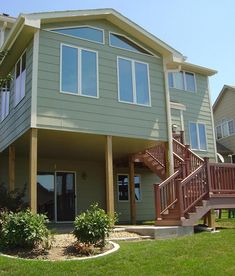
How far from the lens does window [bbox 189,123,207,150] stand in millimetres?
21812

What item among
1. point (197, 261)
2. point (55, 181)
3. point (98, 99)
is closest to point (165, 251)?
point (197, 261)

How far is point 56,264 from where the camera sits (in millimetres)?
7531

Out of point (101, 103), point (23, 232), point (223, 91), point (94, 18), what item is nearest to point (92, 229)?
point (23, 232)

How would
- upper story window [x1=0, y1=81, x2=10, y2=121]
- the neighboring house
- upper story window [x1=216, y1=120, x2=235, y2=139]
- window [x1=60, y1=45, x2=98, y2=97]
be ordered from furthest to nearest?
1. upper story window [x1=216, y1=120, x2=235, y2=139]
2. the neighboring house
3. upper story window [x1=0, y1=81, x2=10, y2=121]
4. window [x1=60, y1=45, x2=98, y2=97]

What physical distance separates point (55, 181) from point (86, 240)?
8322mm

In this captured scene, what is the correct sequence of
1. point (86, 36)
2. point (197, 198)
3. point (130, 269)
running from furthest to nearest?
point (86, 36), point (197, 198), point (130, 269)

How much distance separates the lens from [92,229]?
28.9ft

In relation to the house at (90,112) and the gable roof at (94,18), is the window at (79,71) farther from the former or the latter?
the gable roof at (94,18)

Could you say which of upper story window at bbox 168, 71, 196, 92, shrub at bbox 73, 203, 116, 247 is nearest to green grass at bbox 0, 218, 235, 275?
shrub at bbox 73, 203, 116, 247

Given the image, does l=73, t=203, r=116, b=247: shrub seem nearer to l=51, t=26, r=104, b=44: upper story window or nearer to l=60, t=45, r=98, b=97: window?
l=60, t=45, r=98, b=97: window

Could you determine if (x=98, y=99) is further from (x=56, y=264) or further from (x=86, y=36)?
(x=56, y=264)

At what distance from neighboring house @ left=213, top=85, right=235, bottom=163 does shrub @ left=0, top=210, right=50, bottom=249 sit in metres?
20.1

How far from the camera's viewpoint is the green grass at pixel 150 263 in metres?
7.12

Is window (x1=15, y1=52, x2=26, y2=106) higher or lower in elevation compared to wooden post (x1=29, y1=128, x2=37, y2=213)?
higher
